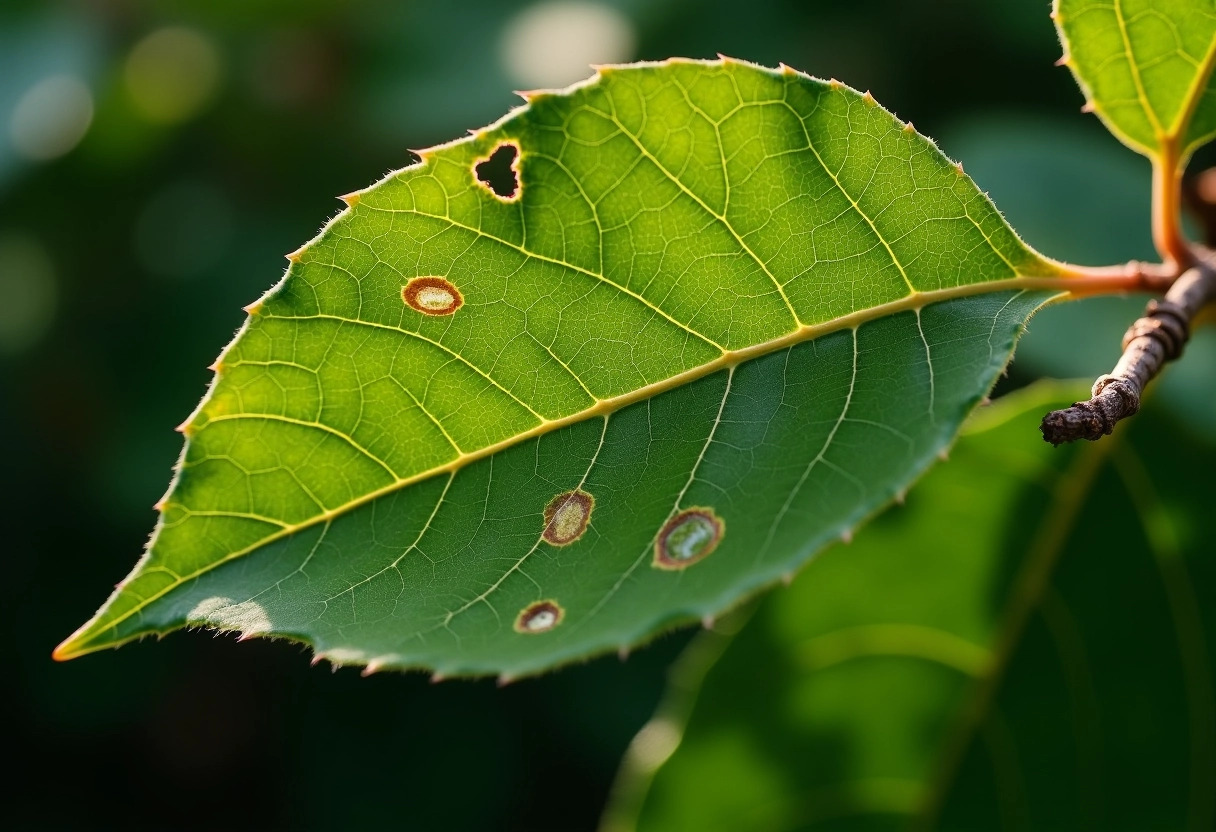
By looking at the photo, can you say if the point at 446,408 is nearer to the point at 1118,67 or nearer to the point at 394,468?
the point at 394,468

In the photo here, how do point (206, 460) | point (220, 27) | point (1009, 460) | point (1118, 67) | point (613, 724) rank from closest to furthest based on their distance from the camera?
point (206, 460)
point (1118, 67)
point (1009, 460)
point (613, 724)
point (220, 27)

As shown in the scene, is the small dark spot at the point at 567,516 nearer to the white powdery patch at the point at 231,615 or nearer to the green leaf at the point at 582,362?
the green leaf at the point at 582,362

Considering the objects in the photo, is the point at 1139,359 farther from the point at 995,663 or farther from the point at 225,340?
the point at 225,340

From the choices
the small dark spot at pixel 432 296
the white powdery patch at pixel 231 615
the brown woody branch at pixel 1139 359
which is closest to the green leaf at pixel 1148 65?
the brown woody branch at pixel 1139 359

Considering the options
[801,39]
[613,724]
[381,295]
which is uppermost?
[801,39]

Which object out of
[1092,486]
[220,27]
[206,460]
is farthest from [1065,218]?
[220,27]
